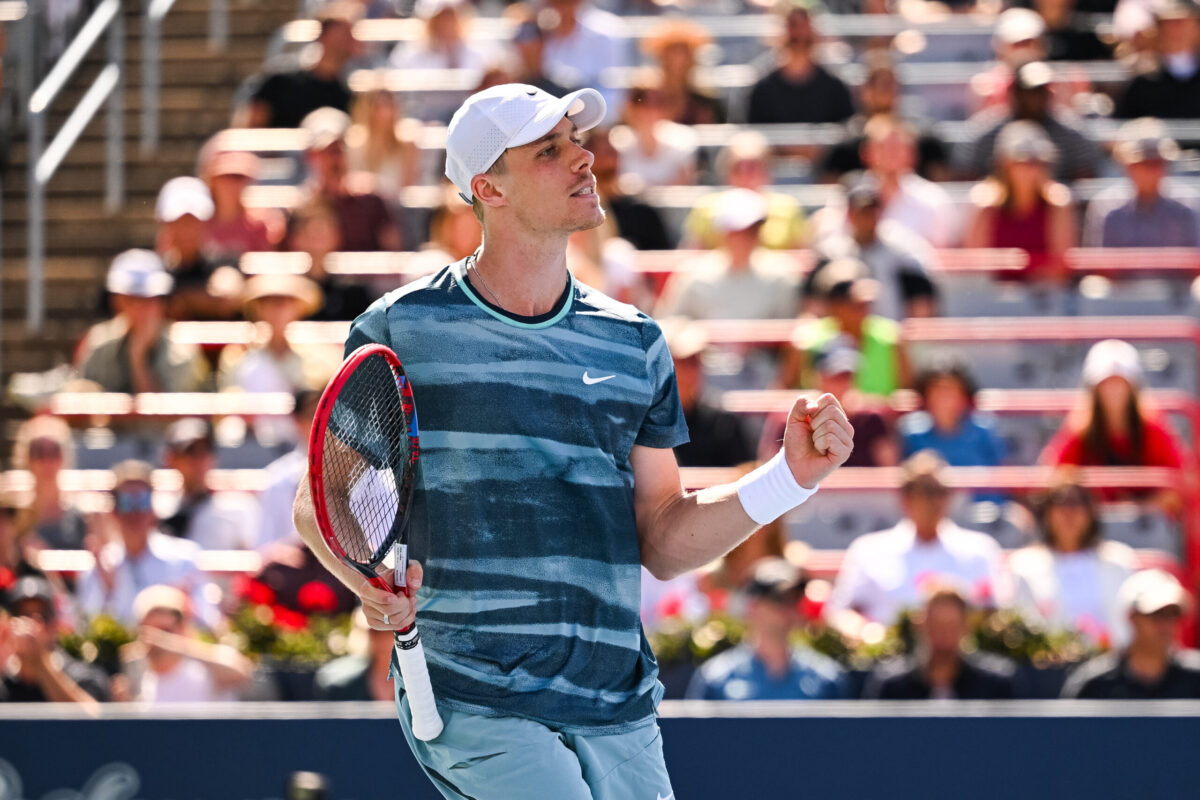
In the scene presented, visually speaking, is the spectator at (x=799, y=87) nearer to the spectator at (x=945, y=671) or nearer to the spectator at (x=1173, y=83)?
the spectator at (x=1173, y=83)

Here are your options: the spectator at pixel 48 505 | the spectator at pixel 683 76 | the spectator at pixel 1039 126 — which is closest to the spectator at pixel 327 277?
the spectator at pixel 48 505

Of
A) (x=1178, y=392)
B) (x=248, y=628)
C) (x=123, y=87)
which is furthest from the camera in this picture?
(x=123, y=87)

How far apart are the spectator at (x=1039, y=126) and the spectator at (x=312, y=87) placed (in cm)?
376

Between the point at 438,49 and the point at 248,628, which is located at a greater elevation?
the point at 438,49

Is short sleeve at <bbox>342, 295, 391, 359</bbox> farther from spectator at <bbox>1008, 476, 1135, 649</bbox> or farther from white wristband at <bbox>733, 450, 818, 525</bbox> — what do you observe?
spectator at <bbox>1008, 476, 1135, 649</bbox>

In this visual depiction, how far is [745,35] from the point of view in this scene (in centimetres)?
1266

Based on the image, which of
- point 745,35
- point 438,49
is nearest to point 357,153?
point 438,49

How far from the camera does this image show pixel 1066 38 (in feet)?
39.1

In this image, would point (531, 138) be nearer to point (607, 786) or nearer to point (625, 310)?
point (625, 310)

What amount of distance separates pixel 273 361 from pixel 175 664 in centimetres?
248

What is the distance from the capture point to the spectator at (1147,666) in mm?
7086

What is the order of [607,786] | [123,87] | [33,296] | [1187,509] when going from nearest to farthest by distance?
[607,786] → [1187,509] → [33,296] → [123,87]

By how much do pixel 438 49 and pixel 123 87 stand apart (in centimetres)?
263

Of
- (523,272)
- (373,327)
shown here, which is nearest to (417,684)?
(373,327)
